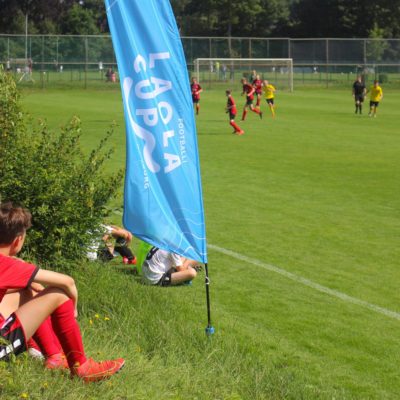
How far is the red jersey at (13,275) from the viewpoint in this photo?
4117mm

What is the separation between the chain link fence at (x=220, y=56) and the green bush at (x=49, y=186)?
4235 centimetres

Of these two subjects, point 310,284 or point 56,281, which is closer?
point 56,281

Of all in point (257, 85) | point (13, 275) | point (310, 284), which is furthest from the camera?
point (257, 85)

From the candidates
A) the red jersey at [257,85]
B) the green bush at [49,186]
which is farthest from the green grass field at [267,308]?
the red jersey at [257,85]

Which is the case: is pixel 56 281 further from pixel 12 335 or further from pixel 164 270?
pixel 164 270

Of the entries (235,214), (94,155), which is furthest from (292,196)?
(94,155)

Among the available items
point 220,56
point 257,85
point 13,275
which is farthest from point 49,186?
point 220,56

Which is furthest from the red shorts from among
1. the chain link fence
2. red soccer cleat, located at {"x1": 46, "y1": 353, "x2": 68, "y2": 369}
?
the chain link fence

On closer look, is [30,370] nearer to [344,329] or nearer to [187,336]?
[187,336]

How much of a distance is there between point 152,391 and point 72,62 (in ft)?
163

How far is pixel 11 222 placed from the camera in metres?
4.32

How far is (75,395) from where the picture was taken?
422 cm

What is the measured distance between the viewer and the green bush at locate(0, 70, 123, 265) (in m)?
7.12

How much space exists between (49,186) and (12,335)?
3.05 metres
